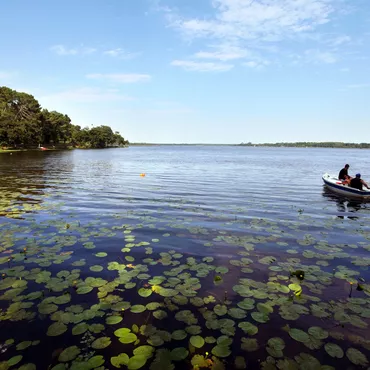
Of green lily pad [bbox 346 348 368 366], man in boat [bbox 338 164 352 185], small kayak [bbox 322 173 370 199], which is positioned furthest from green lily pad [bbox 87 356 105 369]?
man in boat [bbox 338 164 352 185]

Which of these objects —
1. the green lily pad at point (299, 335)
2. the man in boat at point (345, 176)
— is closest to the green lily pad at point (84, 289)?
the green lily pad at point (299, 335)

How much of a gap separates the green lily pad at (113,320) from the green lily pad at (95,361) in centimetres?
82

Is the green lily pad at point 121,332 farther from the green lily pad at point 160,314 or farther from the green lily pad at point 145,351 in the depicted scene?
the green lily pad at point 160,314

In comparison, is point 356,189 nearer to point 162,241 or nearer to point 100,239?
point 162,241

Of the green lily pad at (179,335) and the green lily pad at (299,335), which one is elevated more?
the green lily pad at (179,335)

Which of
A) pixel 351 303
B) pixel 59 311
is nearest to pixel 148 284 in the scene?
pixel 59 311

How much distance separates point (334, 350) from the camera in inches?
168

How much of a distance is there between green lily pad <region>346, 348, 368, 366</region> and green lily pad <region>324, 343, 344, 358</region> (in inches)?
4.5

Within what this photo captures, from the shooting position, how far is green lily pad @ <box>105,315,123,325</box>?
4.81 m

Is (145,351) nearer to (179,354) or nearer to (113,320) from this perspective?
(179,354)

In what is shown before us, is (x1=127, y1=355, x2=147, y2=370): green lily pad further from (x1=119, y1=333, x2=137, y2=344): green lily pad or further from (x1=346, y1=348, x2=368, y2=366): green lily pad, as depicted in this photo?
(x1=346, y1=348, x2=368, y2=366): green lily pad

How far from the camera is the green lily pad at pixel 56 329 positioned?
4.53 meters

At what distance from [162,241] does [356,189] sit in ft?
50.1

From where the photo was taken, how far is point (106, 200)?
650 inches
